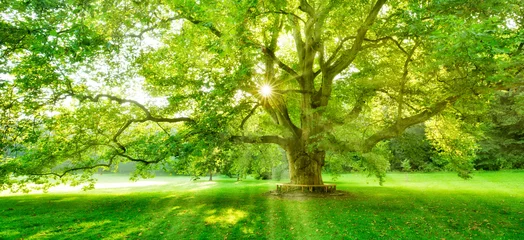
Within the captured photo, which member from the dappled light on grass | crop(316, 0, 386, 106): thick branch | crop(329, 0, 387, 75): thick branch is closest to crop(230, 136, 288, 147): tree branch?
crop(316, 0, 386, 106): thick branch

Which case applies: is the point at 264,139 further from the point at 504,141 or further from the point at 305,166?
the point at 504,141

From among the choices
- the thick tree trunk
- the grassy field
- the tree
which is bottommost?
the grassy field

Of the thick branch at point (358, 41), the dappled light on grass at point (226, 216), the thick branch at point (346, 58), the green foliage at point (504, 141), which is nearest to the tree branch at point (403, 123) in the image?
the thick branch at point (346, 58)

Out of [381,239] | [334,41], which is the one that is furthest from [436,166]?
[381,239]

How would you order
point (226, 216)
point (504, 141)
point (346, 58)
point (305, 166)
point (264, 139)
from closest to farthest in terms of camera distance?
point (226, 216), point (346, 58), point (305, 166), point (264, 139), point (504, 141)

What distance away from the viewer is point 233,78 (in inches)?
482

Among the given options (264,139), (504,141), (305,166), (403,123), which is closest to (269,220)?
(305,166)

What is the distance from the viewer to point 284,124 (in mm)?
19609

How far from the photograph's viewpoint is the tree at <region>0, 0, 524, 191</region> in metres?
10.9

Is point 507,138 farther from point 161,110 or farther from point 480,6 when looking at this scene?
point 161,110

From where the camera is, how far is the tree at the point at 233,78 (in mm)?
10859

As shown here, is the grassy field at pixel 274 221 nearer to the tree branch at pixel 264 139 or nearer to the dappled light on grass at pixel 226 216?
the dappled light on grass at pixel 226 216

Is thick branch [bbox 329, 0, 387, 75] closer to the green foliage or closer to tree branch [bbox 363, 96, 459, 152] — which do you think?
tree branch [bbox 363, 96, 459, 152]

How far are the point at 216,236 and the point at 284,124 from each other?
35.5ft
